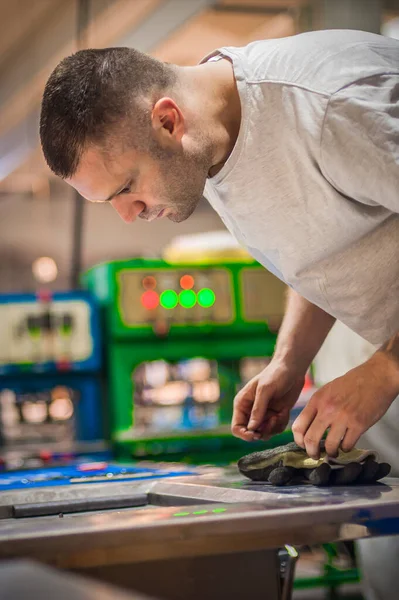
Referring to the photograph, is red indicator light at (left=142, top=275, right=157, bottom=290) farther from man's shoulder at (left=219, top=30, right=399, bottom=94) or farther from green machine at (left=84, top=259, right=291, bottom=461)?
man's shoulder at (left=219, top=30, right=399, bottom=94)

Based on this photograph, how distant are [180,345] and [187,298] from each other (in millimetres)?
246

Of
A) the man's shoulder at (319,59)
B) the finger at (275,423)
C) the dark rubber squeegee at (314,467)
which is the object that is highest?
the man's shoulder at (319,59)

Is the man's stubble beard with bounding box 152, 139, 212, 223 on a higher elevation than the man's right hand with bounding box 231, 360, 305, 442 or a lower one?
higher

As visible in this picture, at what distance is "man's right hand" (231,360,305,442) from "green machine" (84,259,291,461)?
2.28 meters

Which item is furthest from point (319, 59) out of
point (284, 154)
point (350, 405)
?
point (350, 405)

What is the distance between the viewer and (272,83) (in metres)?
1.26

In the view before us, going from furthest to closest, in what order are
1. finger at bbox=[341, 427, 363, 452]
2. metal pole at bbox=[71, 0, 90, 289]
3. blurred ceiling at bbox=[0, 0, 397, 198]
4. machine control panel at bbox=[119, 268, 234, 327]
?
blurred ceiling at bbox=[0, 0, 397, 198], machine control panel at bbox=[119, 268, 234, 327], metal pole at bbox=[71, 0, 90, 289], finger at bbox=[341, 427, 363, 452]

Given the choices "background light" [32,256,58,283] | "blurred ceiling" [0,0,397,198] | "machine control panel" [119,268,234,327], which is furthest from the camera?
"background light" [32,256,58,283]

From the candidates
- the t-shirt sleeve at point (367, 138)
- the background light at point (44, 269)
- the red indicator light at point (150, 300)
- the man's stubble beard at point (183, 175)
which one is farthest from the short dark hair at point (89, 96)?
the background light at point (44, 269)

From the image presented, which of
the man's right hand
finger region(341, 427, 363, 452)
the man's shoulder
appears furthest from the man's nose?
finger region(341, 427, 363, 452)

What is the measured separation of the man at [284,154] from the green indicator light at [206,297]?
2.73 metres

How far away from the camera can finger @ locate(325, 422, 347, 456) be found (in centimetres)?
113

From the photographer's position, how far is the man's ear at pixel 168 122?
51.0 inches

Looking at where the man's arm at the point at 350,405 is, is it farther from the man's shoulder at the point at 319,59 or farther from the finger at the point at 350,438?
the man's shoulder at the point at 319,59
